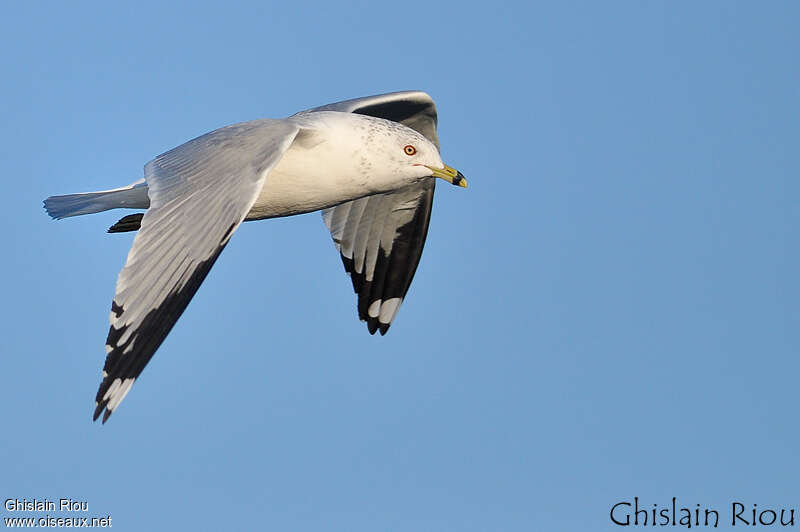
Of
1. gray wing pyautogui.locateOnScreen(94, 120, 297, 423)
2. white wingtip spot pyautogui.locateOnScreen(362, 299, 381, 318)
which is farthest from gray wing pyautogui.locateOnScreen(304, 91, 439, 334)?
gray wing pyautogui.locateOnScreen(94, 120, 297, 423)

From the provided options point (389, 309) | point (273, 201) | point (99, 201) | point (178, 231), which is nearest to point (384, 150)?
point (273, 201)

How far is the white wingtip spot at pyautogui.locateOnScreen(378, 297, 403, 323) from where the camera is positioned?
33.4 ft

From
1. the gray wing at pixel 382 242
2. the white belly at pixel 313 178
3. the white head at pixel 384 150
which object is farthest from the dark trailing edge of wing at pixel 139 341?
the gray wing at pixel 382 242

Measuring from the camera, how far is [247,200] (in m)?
6.77

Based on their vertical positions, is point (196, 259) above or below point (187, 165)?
below

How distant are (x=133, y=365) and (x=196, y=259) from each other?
0.70 meters

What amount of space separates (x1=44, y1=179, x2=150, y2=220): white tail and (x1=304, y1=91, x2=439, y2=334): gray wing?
195 cm

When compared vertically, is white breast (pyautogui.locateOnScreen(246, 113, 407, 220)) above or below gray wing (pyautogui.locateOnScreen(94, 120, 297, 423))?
above

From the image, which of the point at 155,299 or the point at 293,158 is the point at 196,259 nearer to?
the point at 155,299

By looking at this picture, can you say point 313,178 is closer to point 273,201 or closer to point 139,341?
point 273,201

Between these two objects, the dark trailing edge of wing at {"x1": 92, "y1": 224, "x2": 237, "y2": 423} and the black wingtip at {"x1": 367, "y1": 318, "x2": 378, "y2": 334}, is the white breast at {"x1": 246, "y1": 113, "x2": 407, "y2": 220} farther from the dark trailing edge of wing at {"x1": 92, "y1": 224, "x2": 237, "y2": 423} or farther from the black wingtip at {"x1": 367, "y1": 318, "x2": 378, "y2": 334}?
the black wingtip at {"x1": 367, "y1": 318, "x2": 378, "y2": 334}

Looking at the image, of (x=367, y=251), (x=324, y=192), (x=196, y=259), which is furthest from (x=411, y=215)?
(x=196, y=259)

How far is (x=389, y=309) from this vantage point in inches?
401

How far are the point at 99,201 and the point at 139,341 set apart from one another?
8.35 ft
